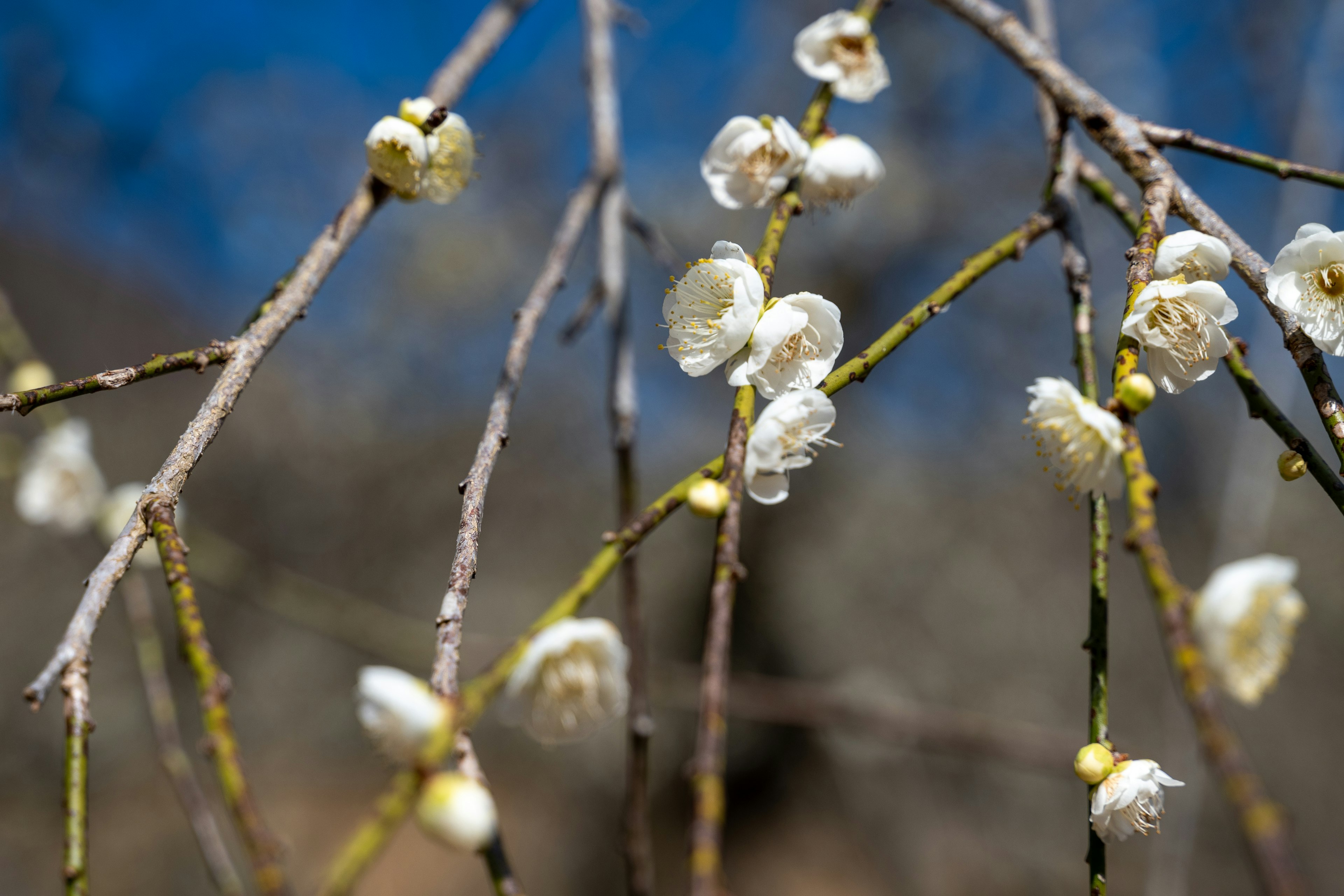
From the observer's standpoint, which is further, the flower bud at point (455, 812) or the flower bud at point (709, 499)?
the flower bud at point (709, 499)

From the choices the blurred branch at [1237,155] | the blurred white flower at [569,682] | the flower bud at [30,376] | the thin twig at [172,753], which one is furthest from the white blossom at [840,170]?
the flower bud at [30,376]

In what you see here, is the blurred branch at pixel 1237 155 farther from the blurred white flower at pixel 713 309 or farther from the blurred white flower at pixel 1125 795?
the blurred white flower at pixel 1125 795

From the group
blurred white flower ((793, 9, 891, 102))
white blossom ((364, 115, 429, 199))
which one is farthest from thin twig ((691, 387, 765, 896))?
blurred white flower ((793, 9, 891, 102))

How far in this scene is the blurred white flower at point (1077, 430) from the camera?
1.94ft

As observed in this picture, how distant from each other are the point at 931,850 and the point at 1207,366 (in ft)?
13.4

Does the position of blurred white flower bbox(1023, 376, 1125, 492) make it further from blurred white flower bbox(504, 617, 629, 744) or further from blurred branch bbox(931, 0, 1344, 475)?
blurred white flower bbox(504, 617, 629, 744)

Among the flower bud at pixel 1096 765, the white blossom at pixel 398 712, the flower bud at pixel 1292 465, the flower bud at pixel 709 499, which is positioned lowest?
the flower bud at pixel 1096 765

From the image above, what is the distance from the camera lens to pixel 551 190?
6195mm

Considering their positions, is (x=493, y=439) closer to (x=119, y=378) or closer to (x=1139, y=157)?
(x=119, y=378)

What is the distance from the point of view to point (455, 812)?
1.54ft

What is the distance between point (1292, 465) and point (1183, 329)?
15cm

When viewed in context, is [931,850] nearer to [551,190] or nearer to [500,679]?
[500,679]

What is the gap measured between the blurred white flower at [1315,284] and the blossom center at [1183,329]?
0.25ft

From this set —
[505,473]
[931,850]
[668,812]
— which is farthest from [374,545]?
[931,850]
